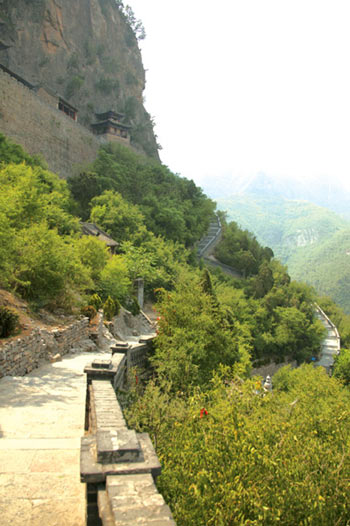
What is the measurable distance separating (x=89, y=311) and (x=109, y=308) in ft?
10.6

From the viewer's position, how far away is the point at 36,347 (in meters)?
11.4

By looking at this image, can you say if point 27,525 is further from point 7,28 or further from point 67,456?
point 7,28

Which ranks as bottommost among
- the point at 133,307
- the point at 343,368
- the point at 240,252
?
the point at 343,368

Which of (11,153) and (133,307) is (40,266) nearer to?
(133,307)

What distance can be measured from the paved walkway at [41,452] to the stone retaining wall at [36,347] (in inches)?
22.4

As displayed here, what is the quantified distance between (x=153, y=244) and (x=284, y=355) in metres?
21.4

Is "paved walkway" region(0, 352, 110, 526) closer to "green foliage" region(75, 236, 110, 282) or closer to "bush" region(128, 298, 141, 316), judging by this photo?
"green foliage" region(75, 236, 110, 282)

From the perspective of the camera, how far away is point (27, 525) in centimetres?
390

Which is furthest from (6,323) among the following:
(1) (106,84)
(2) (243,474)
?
(1) (106,84)

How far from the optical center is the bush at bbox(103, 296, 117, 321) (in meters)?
20.6

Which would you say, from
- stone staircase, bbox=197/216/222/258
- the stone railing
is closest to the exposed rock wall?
stone staircase, bbox=197/216/222/258

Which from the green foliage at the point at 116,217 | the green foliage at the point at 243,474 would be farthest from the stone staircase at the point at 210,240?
the green foliage at the point at 243,474

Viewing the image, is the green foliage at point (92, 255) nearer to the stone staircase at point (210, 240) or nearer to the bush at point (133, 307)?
the bush at point (133, 307)

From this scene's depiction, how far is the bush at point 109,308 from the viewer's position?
67.5 feet
